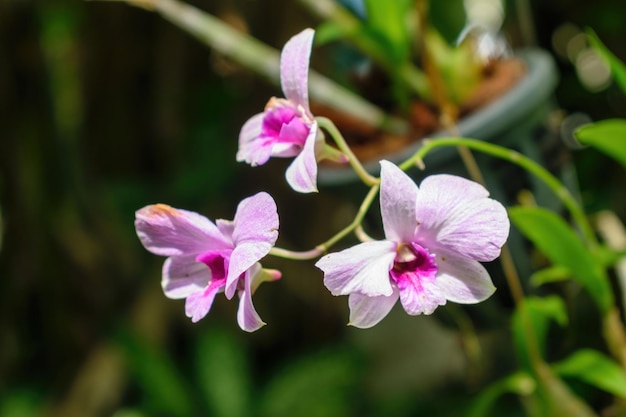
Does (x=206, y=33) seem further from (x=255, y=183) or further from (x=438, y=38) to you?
(x=255, y=183)

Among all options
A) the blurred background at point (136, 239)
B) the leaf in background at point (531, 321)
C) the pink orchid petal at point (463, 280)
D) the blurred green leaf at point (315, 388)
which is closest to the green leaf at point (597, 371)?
the leaf in background at point (531, 321)

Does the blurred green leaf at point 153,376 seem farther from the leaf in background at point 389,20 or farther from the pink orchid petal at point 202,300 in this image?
the pink orchid petal at point 202,300

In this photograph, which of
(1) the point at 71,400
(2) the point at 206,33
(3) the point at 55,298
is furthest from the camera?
(3) the point at 55,298

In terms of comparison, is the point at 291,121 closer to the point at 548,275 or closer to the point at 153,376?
the point at 548,275

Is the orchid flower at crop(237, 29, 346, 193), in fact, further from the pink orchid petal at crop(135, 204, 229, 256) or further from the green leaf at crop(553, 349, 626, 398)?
the green leaf at crop(553, 349, 626, 398)

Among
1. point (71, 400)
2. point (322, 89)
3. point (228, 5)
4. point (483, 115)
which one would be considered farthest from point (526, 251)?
point (71, 400)

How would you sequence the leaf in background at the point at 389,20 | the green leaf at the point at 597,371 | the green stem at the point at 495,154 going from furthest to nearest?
the leaf in background at the point at 389,20, the green leaf at the point at 597,371, the green stem at the point at 495,154

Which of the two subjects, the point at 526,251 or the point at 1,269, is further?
the point at 1,269
